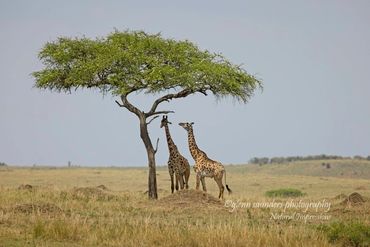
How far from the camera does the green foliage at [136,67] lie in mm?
33125

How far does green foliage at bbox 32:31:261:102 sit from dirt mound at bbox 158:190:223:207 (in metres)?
7.10

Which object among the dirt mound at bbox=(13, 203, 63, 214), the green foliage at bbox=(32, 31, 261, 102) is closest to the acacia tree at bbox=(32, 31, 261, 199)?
the green foliage at bbox=(32, 31, 261, 102)

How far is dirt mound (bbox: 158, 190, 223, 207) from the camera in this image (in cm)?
2605

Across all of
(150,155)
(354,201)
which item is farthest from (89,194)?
(354,201)

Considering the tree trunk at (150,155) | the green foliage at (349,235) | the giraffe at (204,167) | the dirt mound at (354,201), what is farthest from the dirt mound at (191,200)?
the green foliage at (349,235)

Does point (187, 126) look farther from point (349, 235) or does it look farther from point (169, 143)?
point (349, 235)

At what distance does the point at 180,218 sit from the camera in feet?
75.8

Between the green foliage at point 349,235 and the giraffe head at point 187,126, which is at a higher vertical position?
the giraffe head at point 187,126

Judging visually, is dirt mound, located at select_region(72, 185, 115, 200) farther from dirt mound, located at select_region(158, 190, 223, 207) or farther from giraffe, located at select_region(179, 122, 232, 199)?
giraffe, located at select_region(179, 122, 232, 199)

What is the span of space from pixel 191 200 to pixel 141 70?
31.0ft

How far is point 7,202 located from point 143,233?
1100 cm

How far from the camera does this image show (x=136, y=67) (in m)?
33.5

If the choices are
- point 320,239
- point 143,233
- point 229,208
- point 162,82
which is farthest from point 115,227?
point 162,82

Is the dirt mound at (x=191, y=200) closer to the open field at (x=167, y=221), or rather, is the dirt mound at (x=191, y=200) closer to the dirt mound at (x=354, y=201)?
the open field at (x=167, y=221)
